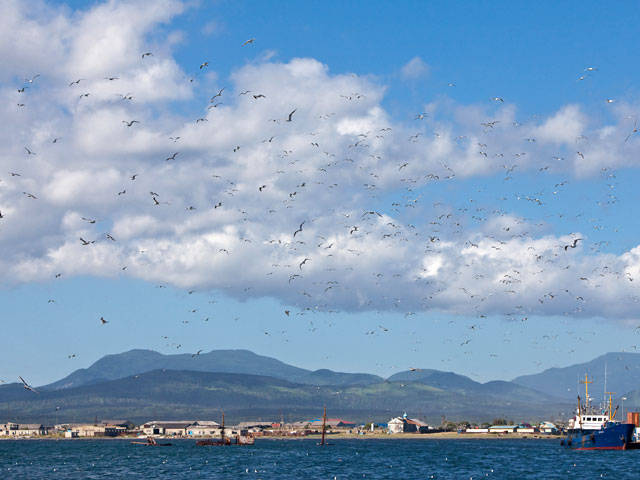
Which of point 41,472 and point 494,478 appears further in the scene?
point 41,472

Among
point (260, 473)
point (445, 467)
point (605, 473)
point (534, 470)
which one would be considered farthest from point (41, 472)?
point (605, 473)

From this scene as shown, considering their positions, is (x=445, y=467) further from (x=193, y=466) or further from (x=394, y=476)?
(x=193, y=466)

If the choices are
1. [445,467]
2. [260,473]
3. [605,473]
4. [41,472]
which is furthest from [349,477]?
[41,472]

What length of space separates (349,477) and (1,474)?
64.9 meters

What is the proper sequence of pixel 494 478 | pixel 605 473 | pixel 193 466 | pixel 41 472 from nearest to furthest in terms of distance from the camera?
pixel 494 478, pixel 605 473, pixel 41 472, pixel 193 466

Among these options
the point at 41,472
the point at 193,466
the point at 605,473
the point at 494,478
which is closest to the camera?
the point at 494,478

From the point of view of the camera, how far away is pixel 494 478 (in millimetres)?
143500

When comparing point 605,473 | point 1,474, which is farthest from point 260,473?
point 605,473

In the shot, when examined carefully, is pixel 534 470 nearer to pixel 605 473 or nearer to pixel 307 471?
pixel 605 473

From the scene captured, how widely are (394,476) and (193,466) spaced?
166ft

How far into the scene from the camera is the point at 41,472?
16775cm

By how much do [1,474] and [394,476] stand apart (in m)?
71.6

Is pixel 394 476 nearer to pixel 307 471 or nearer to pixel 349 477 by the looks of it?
pixel 349 477

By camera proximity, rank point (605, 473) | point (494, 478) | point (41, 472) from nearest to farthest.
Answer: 1. point (494, 478)
2. point (605, 473)
3. point (41, 472)
